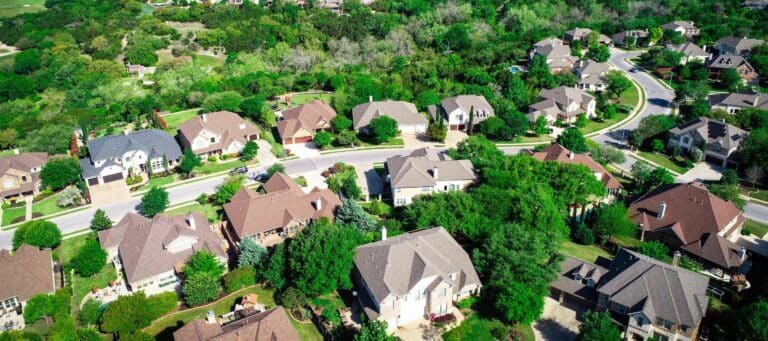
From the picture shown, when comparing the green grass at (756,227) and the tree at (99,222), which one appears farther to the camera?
the green grass at (756,227)

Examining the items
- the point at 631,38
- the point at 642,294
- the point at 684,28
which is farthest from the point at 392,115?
the point at 684,28

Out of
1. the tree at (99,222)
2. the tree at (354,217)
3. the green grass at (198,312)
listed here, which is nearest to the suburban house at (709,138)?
the tree at (354,217)

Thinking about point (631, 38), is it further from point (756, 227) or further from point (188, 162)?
point (188, 162)

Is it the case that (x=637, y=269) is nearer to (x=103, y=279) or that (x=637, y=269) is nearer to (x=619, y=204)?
(x=619, y=204)

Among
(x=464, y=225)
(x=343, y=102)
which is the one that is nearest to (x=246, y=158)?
(x=343, y=102)

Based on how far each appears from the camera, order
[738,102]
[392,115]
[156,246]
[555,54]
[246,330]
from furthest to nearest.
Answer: [555,54] < [738,102] < [392,115] < [156,246] < [246,330]

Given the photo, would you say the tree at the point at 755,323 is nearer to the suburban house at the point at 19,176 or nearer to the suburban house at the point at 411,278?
the suburban house at the point at 411,278
